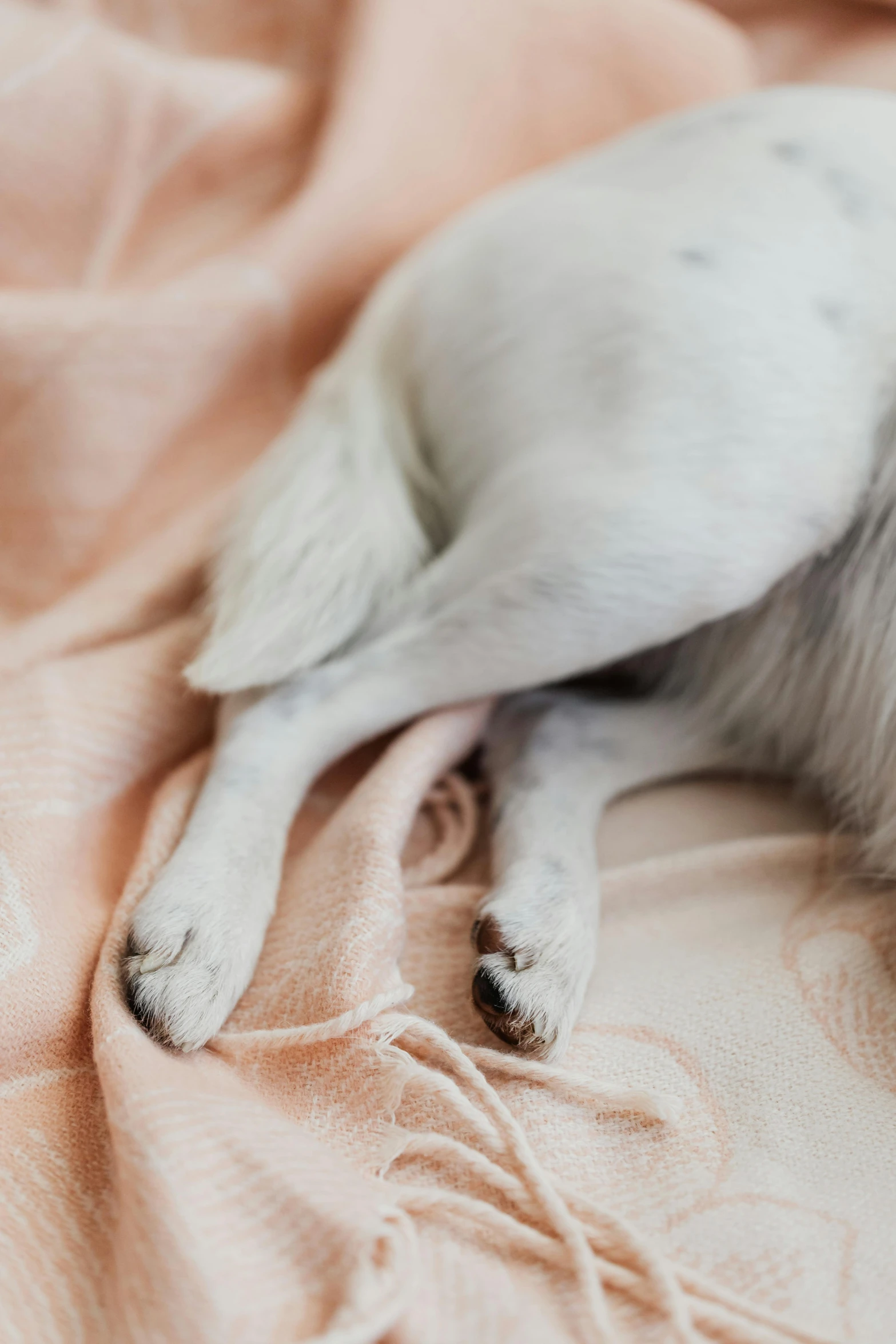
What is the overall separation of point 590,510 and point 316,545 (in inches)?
9.6

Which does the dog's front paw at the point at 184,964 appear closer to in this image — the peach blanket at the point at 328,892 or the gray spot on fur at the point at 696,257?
the peach blanket at the point at 328,892

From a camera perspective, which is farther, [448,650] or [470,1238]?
[448,650]

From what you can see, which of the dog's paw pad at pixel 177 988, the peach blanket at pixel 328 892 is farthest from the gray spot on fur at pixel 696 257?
the dog's paw pad at pixel 177 988

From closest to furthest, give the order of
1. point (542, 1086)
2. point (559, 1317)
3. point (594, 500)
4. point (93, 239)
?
point (559, 1317) < point (542, 1086) < point (594, 500) < point (93, 239)

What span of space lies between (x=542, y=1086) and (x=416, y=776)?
0.91 ft

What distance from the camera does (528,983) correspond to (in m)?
0.71

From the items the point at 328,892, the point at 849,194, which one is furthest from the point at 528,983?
the point at 849,194

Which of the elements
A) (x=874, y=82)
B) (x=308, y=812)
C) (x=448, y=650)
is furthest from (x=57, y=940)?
(x=874, y=82)

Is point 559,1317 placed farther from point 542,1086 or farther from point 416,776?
point 416,776

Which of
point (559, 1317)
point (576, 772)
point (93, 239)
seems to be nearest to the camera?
point (559, 1317)

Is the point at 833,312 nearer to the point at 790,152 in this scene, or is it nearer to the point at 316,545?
the point at 790,152

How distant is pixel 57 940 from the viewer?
70 cm

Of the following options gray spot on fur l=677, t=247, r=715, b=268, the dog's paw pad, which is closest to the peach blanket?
the dog's paw pad

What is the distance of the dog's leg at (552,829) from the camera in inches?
27.9
